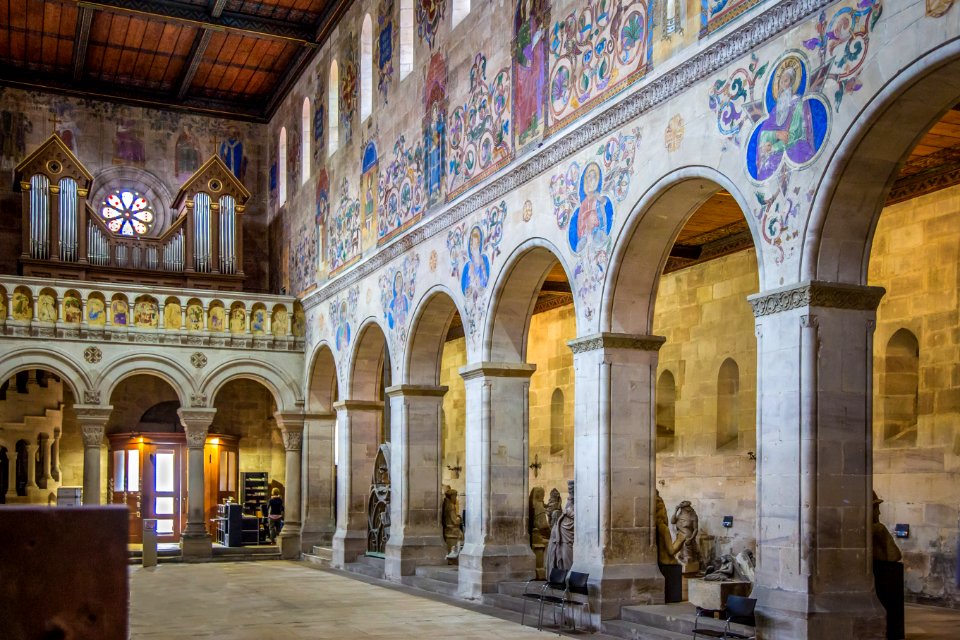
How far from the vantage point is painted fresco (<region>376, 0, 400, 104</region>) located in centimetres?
2094

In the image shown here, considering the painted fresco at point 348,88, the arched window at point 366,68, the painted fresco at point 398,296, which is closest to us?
the painted fresco at point 398,296

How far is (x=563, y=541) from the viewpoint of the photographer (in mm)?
14312

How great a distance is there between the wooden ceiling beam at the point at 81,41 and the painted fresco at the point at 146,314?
6.52m

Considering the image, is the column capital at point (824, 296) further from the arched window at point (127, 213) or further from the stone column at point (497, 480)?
the arched window at point (127, 213)

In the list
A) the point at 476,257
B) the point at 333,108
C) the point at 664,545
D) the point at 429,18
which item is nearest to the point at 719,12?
the point at 664,545

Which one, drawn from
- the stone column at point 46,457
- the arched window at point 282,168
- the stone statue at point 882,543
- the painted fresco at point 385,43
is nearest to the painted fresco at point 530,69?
the painted fresco at point 385,43

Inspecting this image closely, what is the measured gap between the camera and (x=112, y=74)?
2969 centimetres

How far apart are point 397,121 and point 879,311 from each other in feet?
31.0

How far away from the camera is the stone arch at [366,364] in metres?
22.6

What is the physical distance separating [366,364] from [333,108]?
6018 millimetres

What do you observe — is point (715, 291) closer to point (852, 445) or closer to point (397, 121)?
point (397, 121)

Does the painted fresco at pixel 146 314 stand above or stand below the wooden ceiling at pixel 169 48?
below

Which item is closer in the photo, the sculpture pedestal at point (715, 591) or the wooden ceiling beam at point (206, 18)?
the sculpture pedestal at point (715, 591)

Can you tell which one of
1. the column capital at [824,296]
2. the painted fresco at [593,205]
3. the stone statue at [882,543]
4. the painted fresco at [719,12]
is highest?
the painted fresco at [719,12]
